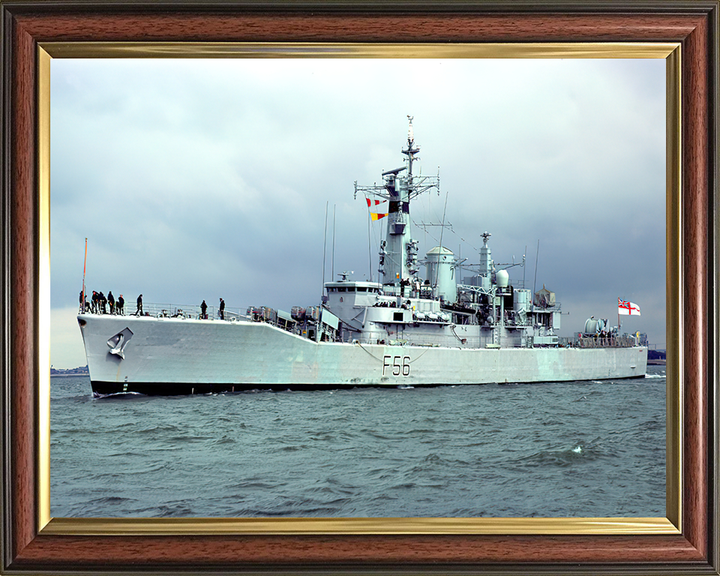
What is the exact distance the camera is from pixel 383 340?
26.6 meters

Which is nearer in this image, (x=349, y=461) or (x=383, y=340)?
(x=349, y=461)

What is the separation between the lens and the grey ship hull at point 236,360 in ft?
62.5

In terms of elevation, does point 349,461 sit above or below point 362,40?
below

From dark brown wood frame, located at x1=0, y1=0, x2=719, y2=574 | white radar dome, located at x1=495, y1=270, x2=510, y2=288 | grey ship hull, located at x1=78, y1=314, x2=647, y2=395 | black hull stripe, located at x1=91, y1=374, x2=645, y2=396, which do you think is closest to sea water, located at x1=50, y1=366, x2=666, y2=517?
dark brown wood frame, located at x1=0, y1=0, x2=719, y2=574

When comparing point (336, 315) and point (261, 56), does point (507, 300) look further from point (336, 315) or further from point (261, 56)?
point (261, 56)

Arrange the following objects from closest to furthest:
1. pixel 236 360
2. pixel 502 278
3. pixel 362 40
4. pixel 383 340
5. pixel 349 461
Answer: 1. pixel 362 40
2. pixel 349 461
3. pixel 236 360
4. pixel 383 340
5. pixel 502 278

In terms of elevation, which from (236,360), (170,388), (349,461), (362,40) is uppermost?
(362,40)

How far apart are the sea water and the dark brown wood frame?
0.20 meters

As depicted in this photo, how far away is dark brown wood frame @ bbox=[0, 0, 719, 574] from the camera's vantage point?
3.04m

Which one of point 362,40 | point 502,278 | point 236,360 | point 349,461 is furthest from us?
point 502,278

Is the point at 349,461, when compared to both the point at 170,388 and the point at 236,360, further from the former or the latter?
the point at 236,360

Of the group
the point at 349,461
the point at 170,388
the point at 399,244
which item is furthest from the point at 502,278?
the point at 349,461

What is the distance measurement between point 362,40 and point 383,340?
23.7 m

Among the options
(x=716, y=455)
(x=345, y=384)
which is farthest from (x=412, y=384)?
(x=716, y=455)
